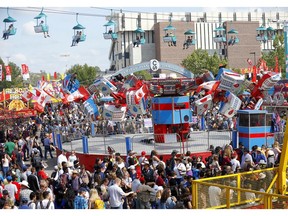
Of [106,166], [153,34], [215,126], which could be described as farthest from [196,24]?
[106,166]

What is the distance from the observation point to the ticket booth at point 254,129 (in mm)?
23328

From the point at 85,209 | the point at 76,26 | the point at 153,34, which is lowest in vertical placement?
the point at 85,209

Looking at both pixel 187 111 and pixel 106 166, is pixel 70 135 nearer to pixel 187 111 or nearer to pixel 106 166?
pixel 187 111

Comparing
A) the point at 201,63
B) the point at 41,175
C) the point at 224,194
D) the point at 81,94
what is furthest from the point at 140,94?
the point at 201,63

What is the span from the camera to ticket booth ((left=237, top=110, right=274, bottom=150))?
23328mm

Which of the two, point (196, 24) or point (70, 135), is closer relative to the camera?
point (70, 135)

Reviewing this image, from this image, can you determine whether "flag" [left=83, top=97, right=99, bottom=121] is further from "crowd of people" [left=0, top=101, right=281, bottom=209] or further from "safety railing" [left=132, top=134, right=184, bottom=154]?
"crowd of people" [left=0, top=101, right=281, bottom=209]

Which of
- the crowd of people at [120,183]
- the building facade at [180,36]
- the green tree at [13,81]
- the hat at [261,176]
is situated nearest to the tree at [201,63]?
the building facade at [180,36]

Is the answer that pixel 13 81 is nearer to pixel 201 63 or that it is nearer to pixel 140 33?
pixel 201 63

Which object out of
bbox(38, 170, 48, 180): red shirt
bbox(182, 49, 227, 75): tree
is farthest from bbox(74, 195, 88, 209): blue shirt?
bbox(182, 49, 227, 75): tree

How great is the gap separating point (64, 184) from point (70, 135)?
1330 centimetres

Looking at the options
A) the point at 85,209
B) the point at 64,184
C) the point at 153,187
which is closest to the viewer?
the point at 85,209

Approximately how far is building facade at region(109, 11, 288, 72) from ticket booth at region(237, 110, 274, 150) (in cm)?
7748

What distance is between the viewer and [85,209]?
12.3 meters
